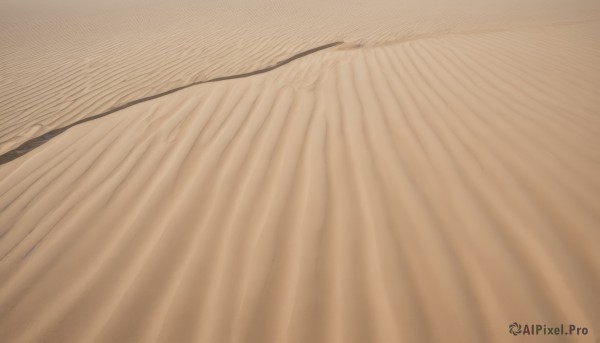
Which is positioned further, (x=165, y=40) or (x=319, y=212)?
(x=165, y=40)

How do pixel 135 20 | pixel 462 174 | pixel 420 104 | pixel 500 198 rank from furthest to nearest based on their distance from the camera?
pixel 135 20
pixel 420 104
pixel 462 174
pixel 500 198

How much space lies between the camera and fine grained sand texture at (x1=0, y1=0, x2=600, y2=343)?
1.08 meters

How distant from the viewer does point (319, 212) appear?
1448 millimetres

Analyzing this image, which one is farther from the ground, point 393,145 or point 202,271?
point 393,145

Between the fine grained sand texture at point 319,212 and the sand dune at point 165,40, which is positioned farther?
the sand dune at point 165,40

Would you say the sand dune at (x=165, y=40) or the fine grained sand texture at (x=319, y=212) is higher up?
the sand dune at (x=165, y=40)

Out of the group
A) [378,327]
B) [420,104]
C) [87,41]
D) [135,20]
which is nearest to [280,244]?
[378,327]

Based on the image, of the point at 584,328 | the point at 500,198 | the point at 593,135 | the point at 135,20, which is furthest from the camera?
the point at 135,20

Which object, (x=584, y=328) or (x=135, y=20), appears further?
(x=135, y=20)

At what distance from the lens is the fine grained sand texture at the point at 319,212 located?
3.53 ft

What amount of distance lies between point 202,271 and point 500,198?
154 cm

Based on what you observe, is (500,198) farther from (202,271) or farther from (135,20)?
(135,20)

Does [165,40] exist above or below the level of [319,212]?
above

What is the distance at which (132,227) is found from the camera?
147 cm
